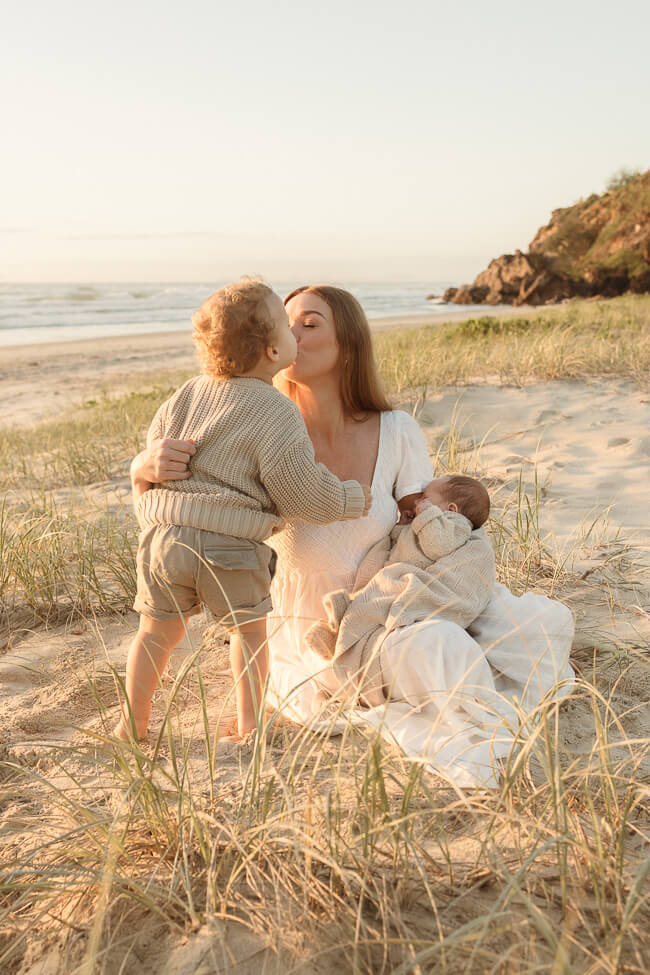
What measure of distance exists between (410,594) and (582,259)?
37209 millimetres

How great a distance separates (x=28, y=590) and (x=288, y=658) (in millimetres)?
1307

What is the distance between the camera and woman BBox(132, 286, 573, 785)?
2438 millimetres

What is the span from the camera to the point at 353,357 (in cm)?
304

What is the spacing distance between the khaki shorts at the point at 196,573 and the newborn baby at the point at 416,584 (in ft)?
1.00

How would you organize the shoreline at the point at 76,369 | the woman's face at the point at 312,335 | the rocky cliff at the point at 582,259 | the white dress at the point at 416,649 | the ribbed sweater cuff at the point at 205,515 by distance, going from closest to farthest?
the white dress at the point at 416,649 < the ribbed sweater cuff at the point at 205,515 < the woman's face at the point at 312,335 < the shoreline at the point at 76,369 < the rocky cliff at the point at 582,259

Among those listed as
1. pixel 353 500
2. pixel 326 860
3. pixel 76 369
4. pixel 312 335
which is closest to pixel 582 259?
pixel 76 369

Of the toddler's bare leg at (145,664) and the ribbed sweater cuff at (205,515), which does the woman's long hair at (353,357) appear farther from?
the toddler's bare leg at (145,664)

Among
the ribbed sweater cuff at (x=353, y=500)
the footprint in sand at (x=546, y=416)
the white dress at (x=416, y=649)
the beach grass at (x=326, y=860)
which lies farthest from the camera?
the footprint in sand at (x=546, y=416)

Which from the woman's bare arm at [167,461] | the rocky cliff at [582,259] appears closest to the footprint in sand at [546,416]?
the woman's bare arm at [167,461]

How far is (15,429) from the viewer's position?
29.8 ft

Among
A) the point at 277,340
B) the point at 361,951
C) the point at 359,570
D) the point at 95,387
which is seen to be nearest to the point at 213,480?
the point at 277,340

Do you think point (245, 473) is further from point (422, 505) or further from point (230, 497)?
point (422, 505)

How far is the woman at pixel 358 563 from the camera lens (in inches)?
96.0

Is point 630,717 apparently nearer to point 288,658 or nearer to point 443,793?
point 443,793
